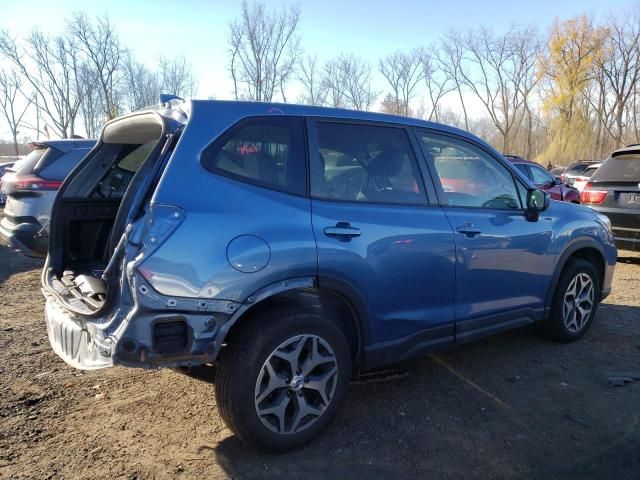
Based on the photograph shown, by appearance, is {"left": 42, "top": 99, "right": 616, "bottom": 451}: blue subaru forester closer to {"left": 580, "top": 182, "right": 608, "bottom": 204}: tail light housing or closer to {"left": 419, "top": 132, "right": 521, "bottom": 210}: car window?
{"left": 419, "top": 132, "right": 521, "bottom": 210}: car window

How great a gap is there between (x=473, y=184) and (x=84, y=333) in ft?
9.36

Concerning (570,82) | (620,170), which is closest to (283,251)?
(620,170)

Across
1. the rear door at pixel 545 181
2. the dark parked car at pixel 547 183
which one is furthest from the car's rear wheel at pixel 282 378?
the rear door at pixel 545 181

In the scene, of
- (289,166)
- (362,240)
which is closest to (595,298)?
(362,240)

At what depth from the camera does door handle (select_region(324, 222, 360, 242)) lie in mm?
2734

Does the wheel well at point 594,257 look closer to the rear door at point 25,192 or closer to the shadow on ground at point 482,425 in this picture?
the shadow on ground at point 482,425

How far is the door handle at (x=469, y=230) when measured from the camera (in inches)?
131

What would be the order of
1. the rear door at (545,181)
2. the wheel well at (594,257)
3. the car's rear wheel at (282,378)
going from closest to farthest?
1. the car's rear wheel at (282,378)
2. the wheel well at (594,257)
3. the rear door at (545,181)

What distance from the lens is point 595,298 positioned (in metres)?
4.58

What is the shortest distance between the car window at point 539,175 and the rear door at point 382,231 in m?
9.13

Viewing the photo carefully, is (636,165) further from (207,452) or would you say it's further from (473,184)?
(207,452)

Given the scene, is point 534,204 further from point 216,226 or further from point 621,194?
point 621,194

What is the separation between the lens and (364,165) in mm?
3148

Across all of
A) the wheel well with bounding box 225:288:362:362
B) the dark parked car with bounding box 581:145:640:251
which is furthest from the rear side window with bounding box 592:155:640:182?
the wheel well with bounding box 225:288:362:362
